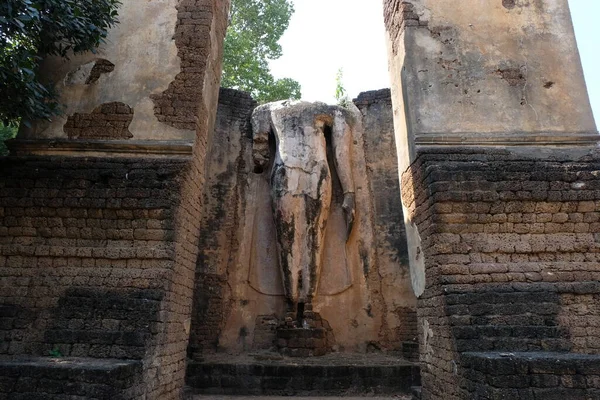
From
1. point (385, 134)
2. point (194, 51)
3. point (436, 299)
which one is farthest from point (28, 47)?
point (385, 134)

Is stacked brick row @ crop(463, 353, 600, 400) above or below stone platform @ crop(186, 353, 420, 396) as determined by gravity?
above

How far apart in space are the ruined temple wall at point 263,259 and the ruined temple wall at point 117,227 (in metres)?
2.76

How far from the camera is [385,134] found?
9.14 m

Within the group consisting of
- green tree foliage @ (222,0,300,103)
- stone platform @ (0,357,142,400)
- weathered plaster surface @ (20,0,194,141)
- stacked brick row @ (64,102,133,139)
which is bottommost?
stone platform @ (0,357,142,400)

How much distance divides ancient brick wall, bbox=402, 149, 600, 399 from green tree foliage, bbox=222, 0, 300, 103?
30.4ft

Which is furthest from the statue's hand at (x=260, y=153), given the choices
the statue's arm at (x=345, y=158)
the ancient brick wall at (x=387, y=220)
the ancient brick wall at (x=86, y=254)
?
the ancient brick wall at (x=86, y=254)

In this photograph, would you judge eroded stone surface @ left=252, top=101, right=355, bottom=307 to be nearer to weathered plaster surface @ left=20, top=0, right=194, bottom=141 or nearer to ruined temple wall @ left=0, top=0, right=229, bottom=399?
ruined temple wall @ left=0, top=0, right=229, bottom=399

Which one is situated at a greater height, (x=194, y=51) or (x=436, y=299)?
(x=194, y=51)

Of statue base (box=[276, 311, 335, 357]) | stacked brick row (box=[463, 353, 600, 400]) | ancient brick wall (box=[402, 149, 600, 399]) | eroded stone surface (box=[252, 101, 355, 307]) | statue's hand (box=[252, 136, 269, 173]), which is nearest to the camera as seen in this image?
stacked brick row (box=[463, 353, 600, 400])

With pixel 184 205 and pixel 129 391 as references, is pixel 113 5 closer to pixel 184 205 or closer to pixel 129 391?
pixel 184 205

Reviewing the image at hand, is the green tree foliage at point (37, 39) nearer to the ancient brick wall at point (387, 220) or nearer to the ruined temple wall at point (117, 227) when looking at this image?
the ruined temple wall at point (117, 227)

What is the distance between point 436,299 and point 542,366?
124 cm

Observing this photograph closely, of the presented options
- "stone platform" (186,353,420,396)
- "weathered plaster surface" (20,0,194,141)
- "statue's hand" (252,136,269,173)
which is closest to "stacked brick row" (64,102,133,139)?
"weathered plaster surface" (20,0,194,141)

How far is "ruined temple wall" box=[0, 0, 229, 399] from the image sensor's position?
411 cm
